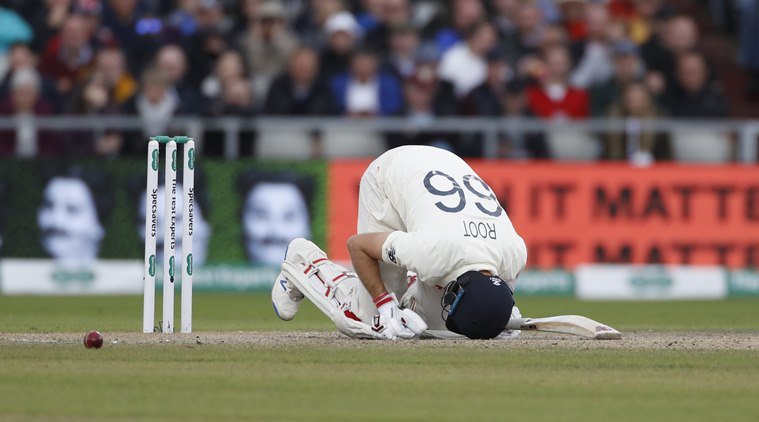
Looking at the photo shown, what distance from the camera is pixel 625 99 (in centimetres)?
1981

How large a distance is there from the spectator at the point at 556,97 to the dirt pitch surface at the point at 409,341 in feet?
27.1

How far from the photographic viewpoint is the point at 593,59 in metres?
20.7

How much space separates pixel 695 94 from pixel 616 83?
988 millimetres

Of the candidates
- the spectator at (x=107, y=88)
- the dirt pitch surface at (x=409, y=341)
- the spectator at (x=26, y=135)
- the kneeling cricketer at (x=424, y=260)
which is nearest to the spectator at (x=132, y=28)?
the spectator at (x=107, y=88)

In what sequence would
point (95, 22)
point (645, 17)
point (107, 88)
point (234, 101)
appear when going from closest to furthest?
1. point (234, 101)
2. point (107, 88)
3. point (95, 22)
4. point (645, 17)

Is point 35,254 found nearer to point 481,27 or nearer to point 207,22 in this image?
point 207,22

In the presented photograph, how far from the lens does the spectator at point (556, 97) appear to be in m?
20.0

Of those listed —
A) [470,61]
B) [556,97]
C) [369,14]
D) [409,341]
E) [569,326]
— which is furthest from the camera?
[369,14]

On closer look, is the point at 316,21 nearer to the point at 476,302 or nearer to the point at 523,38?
the point at 523,38

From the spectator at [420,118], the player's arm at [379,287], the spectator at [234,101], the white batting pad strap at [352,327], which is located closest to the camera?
the player's arm at [379,287]

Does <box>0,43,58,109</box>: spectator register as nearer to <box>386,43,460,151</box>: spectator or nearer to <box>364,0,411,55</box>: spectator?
<box>364,0,411,55</box>: spectator

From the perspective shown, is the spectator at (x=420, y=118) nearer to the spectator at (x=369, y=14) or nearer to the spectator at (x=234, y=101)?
the spectator at (x=369, y=14)

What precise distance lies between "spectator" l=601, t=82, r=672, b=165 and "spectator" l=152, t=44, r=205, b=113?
492 centimetres

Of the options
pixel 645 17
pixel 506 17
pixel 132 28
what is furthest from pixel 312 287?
pixel 645 17
